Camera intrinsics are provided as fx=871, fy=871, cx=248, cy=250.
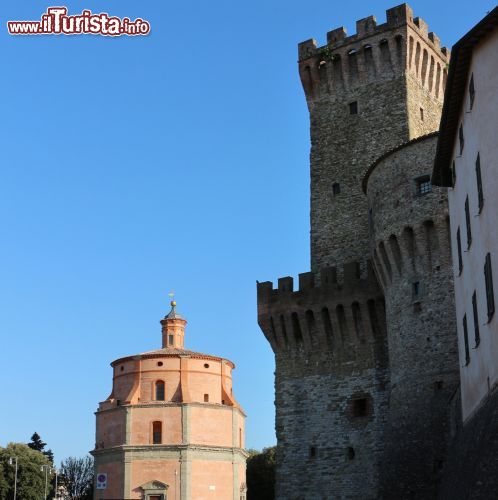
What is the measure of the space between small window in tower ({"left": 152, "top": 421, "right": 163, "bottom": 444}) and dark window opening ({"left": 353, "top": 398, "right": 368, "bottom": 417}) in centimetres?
3111

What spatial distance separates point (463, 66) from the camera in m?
21.5

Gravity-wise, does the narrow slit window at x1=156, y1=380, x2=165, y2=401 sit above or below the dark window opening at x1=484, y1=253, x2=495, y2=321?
above

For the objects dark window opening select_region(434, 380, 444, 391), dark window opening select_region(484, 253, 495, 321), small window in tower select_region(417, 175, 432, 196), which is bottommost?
dark window opening select_region(434, 380, 444, 391)

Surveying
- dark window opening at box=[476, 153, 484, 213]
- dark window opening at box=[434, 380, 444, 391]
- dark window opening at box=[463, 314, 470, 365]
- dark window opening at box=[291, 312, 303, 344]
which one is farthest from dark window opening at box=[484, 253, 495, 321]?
dark window opening at box=[291, 312, 303, 344]

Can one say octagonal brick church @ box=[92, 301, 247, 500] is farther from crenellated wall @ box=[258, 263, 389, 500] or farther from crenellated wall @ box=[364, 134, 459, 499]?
crenellated wall @ box=[364, 134, 459, 499]

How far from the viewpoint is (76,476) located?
82250 millimetres

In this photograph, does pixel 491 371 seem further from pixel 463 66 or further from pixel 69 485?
pixel 69 485

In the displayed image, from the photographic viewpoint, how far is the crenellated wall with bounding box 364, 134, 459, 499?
28484 millimetres

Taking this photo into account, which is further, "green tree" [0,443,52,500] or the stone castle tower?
"green tree" [0,443,52,500]

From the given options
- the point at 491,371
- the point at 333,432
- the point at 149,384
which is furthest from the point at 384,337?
the point at 149,384

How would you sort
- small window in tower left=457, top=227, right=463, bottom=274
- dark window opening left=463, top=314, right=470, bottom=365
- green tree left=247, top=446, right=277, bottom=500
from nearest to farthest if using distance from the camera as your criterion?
dark window opening left=463, top=314, right=470, bottom=365 → small window in tower left=457, top=227, right=463, bottom=274 → green tree left=247, top=446, right=277, bottom=500

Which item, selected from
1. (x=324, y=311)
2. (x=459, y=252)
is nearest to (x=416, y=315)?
(x=459, y=252)

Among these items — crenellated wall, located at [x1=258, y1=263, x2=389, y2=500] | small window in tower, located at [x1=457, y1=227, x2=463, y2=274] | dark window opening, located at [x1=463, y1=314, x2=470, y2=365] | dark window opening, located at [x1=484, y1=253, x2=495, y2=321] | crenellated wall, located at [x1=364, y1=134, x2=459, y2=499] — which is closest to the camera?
dark window opening, located at [x1=484, y1=253, x2=495, y2=321]

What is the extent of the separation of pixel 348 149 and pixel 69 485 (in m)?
54.2
